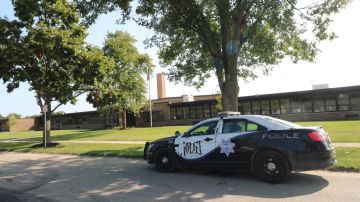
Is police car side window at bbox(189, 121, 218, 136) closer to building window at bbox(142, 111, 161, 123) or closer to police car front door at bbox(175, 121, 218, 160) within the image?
police car front door at bbox(175, 121, 218, 160)

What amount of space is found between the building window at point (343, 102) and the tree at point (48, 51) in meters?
28.5

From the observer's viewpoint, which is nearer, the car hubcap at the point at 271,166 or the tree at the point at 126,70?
the car hubcap at the point at 271,166

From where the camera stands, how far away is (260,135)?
8922mm

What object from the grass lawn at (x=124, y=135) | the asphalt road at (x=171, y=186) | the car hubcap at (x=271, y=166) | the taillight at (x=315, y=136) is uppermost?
the taillight at (x=315, y=136)

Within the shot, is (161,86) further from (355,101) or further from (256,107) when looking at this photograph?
(355,101)

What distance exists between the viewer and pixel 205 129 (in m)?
10.1

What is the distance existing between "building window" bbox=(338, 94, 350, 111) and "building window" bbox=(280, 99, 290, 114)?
5.98 meters

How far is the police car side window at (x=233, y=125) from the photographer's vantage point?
941cm

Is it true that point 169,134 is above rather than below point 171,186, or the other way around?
above

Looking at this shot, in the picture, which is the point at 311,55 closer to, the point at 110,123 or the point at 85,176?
the point at 85,176

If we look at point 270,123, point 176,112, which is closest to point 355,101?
point 176,112

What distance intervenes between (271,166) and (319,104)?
3649 centimetres

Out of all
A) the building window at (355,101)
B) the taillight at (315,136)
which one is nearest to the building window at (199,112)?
the building window at (355,101)

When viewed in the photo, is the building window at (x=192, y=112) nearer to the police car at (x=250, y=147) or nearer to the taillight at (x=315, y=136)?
the police car at (x=250, y=147)
